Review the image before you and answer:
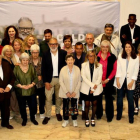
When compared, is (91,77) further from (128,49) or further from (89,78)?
(128,49)

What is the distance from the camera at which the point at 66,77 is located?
4344 mm

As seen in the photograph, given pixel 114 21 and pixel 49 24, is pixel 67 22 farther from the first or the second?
pixel 114 21

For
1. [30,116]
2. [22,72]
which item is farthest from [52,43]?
[30,116]

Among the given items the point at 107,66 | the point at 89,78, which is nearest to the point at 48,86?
the point at 89,78

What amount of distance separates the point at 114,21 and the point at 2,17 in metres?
3.08

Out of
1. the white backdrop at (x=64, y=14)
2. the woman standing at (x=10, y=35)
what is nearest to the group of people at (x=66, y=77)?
the woman standing at (x=10, y=35)

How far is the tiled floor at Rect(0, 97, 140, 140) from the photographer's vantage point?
167 inches

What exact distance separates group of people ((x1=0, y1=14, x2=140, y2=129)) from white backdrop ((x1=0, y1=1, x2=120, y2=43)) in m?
1.97

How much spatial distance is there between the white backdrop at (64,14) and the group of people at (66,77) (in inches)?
77.5

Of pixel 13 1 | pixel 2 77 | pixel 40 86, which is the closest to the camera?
pixel 2 77

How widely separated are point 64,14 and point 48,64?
260 centimetres

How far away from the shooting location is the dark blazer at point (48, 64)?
14.7 feet

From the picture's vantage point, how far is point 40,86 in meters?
4.67

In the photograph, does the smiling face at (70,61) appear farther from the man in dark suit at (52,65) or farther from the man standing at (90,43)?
the man standing at (90,43)
